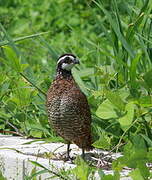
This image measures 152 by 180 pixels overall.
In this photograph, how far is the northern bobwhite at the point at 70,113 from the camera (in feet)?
15.5

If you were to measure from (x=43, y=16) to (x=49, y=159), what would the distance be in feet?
22.7

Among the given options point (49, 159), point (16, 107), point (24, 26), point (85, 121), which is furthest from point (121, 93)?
point (24, 26)

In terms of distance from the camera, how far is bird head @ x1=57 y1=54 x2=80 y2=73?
5.04m

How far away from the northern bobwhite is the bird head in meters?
0.16

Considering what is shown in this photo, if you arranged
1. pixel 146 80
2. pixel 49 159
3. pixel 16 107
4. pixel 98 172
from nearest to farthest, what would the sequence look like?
pixel 98 172, pixel 146 80, pixel 49 159, pixel 16 107

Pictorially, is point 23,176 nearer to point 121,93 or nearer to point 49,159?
point 49,159

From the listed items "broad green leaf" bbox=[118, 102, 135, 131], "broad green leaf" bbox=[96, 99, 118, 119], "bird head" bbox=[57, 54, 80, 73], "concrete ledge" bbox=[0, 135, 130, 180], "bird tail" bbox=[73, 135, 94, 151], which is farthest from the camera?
"bird head" bbox=[57, 54, 80, 73]

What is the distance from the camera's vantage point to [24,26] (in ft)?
36.2

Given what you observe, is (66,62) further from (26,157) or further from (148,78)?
(148,78)

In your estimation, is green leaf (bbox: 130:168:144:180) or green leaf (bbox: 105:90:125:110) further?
green leaf (bbox: 105:90:125:110)

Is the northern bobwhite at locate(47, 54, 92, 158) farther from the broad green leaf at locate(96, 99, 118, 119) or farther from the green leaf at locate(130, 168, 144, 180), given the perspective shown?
the green leaf at locate(130, 168, 144, 180)

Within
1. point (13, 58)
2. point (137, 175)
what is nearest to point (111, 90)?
point (13, 58)

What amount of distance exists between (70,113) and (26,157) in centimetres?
43

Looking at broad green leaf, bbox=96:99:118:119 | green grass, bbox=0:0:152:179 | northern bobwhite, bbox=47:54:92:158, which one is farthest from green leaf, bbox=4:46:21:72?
broad green leaf, bbox=96:99:118:119
